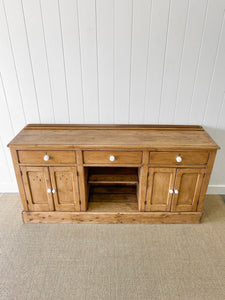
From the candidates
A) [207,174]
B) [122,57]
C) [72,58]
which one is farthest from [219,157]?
[72,58]

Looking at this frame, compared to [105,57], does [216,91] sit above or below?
below

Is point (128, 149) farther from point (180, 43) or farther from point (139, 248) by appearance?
point (180, 43)

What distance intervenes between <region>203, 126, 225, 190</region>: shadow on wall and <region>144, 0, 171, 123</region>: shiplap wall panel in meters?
0.57

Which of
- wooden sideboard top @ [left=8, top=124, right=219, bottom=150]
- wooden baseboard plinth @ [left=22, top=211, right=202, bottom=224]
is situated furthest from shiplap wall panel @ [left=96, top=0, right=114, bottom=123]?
wooden baseboard plinth @ [left=22, top=211, right=202, bottom=224]

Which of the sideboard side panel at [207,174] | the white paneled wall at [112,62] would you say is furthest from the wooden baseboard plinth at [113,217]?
the white paneled wall at [112,62]

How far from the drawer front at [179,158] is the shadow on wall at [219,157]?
1.66ft

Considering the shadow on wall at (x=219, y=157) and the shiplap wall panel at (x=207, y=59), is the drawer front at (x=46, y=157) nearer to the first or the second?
the shiplap wall panel at (x=207, y=59)

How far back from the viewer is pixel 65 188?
1.79 m

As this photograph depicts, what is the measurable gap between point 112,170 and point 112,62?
38.6 inches

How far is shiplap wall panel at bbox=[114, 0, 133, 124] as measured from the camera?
1.63 meters

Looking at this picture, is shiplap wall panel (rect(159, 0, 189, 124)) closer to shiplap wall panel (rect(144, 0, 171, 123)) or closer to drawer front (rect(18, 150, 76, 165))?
shiplap wall panel (rect(144, 0, 171, 123))

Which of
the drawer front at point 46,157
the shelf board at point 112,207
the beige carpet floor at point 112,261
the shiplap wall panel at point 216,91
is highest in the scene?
the shiplap wall panel at point 216,91

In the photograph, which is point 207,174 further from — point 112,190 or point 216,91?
point 112,190

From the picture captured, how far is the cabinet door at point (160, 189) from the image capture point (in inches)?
67.4
